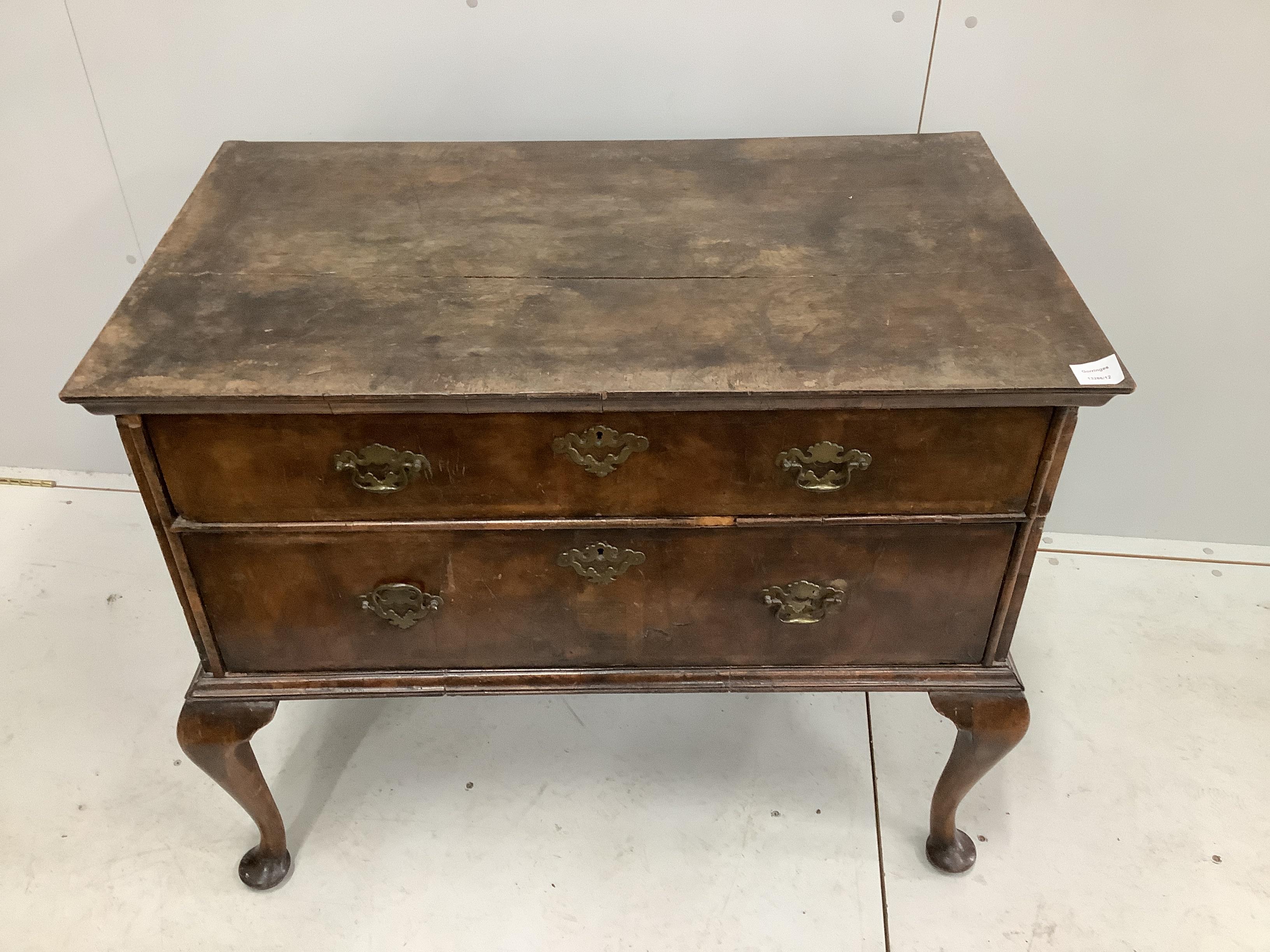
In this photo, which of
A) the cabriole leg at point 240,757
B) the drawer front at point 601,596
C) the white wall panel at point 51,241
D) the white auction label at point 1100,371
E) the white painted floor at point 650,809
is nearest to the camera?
the white auction label at point 1100,371

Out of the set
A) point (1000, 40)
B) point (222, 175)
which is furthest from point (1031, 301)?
point (222, 175)

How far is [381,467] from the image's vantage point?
120 cm

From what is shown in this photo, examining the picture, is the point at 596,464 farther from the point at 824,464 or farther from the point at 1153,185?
the point at 1153,185

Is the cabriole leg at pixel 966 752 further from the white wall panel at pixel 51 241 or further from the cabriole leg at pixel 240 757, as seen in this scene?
the white wall panel at pixel 51 241

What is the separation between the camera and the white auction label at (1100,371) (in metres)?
1.12

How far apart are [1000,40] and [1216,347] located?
76cm

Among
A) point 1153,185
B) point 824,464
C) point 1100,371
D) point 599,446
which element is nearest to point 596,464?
point 599,446

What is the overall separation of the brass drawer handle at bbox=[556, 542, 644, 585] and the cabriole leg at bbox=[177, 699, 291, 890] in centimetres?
48

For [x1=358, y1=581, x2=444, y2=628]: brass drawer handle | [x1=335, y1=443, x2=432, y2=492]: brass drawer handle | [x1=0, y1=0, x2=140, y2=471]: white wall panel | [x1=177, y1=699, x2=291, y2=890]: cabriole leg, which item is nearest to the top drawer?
[x1=335, y1=443, x2=432, y2=492]: brass drawer handle

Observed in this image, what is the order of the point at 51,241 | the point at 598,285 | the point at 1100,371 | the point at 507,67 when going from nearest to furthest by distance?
the point at 1100,371, the point at 598,285, the point at 507,67, the point at 51,241

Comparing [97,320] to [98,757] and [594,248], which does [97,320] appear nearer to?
[98,757]

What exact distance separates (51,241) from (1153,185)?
210cm

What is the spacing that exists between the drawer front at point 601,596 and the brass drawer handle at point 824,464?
0.08m

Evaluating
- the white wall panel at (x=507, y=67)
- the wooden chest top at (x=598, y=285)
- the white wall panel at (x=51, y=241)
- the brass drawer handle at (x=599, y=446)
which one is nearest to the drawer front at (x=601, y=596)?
the brass drawer handle at (x=599, y=446)
